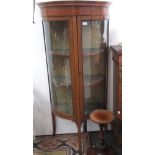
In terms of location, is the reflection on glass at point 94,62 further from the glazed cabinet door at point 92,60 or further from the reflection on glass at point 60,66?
the reflection on glass at point 60,66

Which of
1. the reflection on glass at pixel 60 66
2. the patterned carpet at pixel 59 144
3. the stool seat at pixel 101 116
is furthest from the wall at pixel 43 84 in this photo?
the stool seat at pixel 101 116

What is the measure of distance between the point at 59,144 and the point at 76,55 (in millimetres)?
978

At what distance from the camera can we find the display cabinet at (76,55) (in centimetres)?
163

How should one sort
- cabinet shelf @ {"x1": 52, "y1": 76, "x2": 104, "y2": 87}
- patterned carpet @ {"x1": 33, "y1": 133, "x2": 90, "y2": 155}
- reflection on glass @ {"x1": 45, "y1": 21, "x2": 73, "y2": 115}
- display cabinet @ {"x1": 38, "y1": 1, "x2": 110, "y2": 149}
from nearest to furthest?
display cabinet @ {"x1": 38, "y1": 1, "x2": 110, "y2": 149} < reflection on glass @ {"x1": 45, "y1": 21, "x2": 73, "y2": 115} < cabinet shelf @ {"x1": 52, "y1": 76, "x2": 104, "y2": 87} < patterned carpet @ {"x1": 33, "y1": 133, "x2": 90, "y2": 155}

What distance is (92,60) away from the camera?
1872 mm

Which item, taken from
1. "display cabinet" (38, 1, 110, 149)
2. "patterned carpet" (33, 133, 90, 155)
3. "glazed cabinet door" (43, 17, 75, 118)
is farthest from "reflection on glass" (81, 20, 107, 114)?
"patterned carpet" (33, 133, 90, 155)

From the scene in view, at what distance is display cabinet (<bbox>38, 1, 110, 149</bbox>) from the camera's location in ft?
5.33

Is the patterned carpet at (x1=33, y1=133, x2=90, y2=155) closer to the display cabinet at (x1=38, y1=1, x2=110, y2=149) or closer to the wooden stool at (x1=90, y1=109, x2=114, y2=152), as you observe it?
the wooden stool at (x1=90, y1=109, x2=114, y2=152)

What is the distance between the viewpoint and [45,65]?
2080 millimetres

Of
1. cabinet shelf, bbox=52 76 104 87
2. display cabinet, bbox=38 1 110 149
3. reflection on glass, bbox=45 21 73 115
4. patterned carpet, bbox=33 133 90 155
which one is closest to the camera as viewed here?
display cabinet, bbox=38 1 110 149

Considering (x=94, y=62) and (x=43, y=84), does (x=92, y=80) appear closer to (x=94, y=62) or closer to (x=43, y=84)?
(x=94, y=62)
